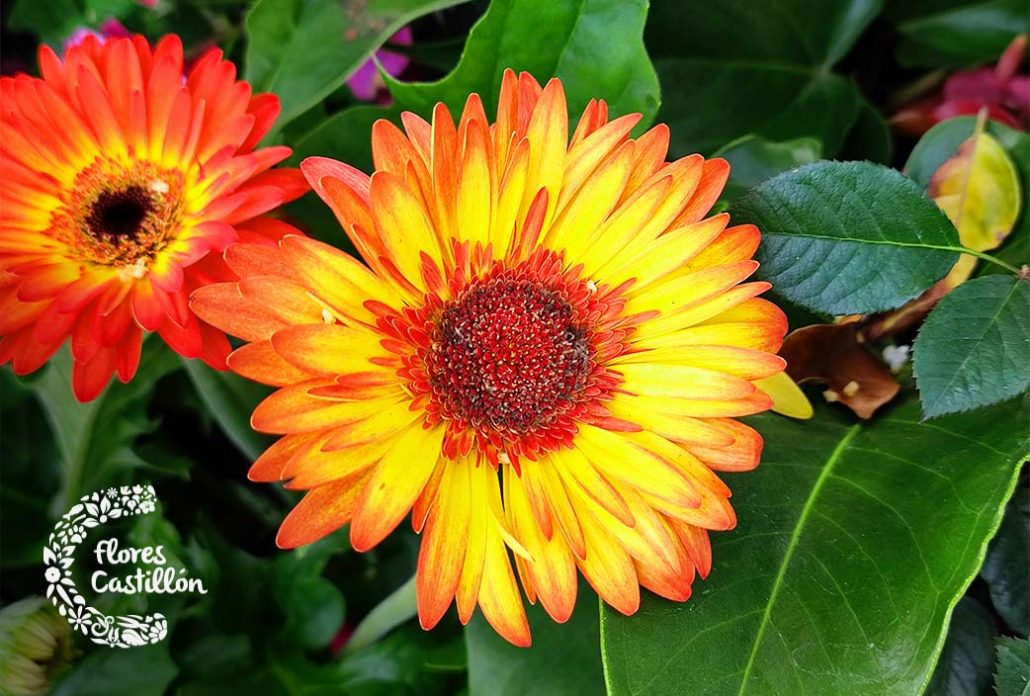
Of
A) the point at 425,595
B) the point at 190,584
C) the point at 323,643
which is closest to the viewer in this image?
the point at 425,595

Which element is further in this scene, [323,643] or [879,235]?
[323,643]

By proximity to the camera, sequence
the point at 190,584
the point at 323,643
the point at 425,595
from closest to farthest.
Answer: the point at 425,595
the point at 190,584
the point at 323,643

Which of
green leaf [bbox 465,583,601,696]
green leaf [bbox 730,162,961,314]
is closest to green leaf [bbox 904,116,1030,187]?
green leaf [bbox 730,162,961,314]

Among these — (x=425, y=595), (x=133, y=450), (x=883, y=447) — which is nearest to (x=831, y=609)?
(x=883, y=447)

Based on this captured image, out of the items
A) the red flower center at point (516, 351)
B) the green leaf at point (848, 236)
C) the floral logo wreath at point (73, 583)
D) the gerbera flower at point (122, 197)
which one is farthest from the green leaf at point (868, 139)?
the floral logo wreath at point (73, 583)

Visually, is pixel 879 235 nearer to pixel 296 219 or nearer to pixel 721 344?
pixel 721 344

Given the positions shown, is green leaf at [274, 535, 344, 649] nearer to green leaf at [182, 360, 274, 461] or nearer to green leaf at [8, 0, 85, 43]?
green leaf at [182, 360, 274, 461]
